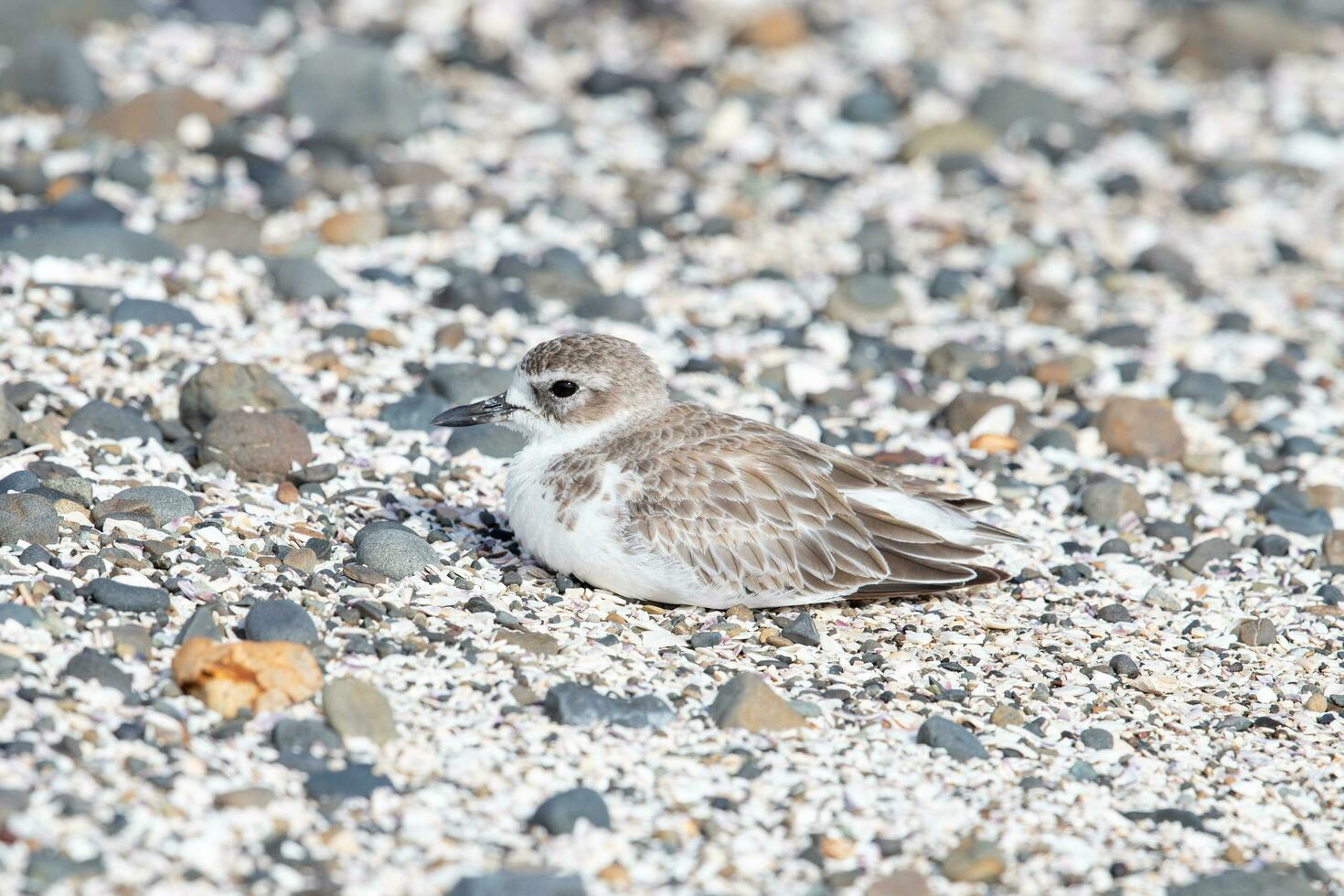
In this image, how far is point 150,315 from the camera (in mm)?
7008

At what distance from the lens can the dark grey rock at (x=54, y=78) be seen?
9.20 metres

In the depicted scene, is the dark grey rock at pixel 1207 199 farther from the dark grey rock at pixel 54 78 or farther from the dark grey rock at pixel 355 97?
the dark grey rock at pixel 54 78

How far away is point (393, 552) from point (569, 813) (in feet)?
5.00

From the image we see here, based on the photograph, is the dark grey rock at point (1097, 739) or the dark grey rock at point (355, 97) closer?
the dark grey rock at point (1097, 739)

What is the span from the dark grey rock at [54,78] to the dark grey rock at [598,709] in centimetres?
605

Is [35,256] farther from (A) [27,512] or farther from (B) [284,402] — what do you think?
(A) [27,512]

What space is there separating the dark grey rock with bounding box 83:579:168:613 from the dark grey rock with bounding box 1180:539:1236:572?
364cm

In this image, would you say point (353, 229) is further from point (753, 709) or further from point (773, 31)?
point (753, 709)

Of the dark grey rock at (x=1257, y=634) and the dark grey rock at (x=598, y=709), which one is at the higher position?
the dark grey rock at (x=598, y=709)

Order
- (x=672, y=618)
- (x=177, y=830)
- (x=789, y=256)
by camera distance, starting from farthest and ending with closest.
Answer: (x=789, y=256) < (x=672, y=618) < (x=177, y=830)

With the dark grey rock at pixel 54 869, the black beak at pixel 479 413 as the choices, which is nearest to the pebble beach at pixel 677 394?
the dark grey rock at pixel 54 869

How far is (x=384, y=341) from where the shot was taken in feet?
23.8

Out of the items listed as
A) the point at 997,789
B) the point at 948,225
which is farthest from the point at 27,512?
the point at 948,225

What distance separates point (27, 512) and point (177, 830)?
1.66 meters
